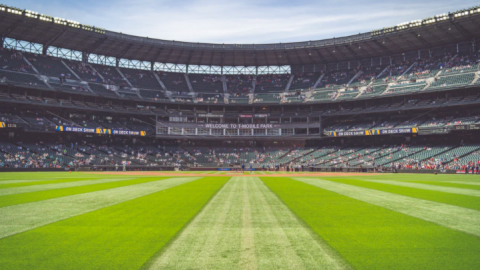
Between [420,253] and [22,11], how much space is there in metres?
68.4

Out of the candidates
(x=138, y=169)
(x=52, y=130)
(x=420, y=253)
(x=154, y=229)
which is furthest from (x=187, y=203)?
(x=52, y=130)

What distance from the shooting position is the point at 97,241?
658 centimetres

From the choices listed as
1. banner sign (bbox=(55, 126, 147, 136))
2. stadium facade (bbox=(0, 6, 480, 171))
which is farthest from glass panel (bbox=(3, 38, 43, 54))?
banner sign (bbox=(55, 126, 147, 136))

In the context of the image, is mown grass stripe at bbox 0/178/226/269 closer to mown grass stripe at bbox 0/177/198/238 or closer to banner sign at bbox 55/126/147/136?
mown grass stripe at bbox 0/177/198/238

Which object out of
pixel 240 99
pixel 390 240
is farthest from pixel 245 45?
pixel 390 240

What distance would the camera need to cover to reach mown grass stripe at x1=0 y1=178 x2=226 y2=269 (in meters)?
5.29

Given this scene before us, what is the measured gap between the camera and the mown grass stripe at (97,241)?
17.4ft

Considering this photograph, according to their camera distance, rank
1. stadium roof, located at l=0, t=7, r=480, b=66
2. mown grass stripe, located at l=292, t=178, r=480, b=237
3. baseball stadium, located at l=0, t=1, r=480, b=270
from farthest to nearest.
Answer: stadium roof, located at l=0, t=7, r=480, b=66, mown grass stripe, located at l=292, t=178, r=480, b=237, baseball stadium, located at l=0, t=1, r=480, b=270

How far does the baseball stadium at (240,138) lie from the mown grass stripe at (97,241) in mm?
75

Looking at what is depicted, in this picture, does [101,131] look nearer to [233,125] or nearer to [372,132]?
[233,125]

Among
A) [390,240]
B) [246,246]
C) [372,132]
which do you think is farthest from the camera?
[372,132]

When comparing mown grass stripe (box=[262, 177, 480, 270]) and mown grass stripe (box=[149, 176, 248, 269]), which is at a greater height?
mown grass stripe (box=[262, 177, 480, 270])

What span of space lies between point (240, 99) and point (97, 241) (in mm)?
70389

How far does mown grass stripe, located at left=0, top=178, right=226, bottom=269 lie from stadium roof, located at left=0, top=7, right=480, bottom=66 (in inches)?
2421
